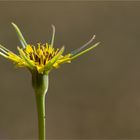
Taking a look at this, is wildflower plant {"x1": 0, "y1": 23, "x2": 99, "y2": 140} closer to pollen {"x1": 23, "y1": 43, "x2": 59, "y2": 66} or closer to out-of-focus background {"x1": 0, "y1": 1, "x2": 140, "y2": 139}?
pollen {"x1": 23, "y1": 43, "x2": 59, "y2": 66}

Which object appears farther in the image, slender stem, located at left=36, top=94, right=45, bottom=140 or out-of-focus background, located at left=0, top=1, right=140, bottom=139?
out-of-focus background, located at left=0, top=1, right=140, bottom=139

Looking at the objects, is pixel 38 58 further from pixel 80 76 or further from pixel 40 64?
pixel 80 76

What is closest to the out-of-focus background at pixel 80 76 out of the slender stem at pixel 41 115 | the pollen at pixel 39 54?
the pollen at pixel 39 54

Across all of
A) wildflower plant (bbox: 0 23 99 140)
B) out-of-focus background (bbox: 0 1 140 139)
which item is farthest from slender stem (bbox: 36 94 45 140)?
out-of-focus background (bbox: 0 1 140 139)

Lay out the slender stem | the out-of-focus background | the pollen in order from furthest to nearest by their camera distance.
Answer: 1. the out-of-focus background
2. the pollen
3. the slender stem

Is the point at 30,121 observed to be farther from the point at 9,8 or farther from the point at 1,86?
the point at 9,8

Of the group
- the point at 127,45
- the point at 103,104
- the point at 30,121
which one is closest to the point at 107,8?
the point at 127,45

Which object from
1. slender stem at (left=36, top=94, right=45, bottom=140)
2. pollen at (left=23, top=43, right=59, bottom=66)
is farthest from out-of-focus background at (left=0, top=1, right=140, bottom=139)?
slender stem at (left=36, top=94, right=45, bottom=140)

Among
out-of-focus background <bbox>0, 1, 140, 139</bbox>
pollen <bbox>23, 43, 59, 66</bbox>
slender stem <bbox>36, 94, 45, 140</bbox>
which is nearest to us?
slender stem <bbox>36, 94, 45, 140</bbox>

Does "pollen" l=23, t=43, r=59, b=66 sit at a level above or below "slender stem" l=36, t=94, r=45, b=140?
above

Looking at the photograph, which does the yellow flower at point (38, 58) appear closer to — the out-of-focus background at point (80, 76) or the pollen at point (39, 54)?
the pollen at point (39, 54)
